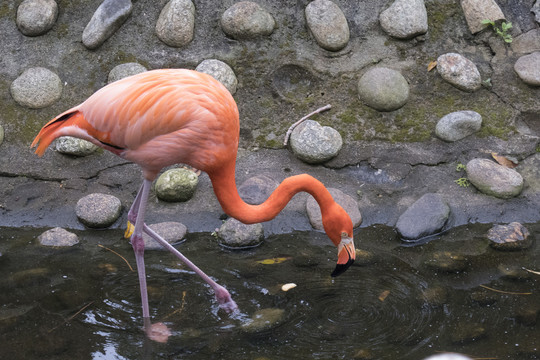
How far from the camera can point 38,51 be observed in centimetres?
589

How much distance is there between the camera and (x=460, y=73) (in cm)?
575

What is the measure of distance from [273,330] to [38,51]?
3.52m

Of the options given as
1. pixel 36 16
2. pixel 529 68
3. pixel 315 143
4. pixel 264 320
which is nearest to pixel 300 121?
pixel 315 143

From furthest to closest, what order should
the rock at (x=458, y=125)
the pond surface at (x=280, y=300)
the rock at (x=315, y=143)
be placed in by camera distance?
the rock at (x=458, y=125), the rock at (x=315, y=143), the pond surface at (x=280, y=300)

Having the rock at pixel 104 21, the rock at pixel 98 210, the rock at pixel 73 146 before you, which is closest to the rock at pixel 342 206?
the rock at pixel 98 210

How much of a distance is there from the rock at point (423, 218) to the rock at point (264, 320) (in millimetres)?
1317

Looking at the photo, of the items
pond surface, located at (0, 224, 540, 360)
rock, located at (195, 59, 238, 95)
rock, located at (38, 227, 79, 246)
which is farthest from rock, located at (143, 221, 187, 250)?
rock, located at (195, 59, 238, 95)

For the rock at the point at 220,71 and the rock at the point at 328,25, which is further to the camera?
the rock at the point at 328,25

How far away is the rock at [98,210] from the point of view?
495cm

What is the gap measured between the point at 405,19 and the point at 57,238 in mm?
3467

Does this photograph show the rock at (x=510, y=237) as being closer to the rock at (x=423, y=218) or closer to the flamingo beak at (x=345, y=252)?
the rock at (x=423, y=218)

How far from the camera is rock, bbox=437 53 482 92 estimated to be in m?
5.73

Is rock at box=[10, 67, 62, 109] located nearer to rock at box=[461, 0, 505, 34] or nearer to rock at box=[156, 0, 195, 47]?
rock at box=[156, 0, 195, 47]

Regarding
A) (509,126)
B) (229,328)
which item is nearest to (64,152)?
(229,328)
